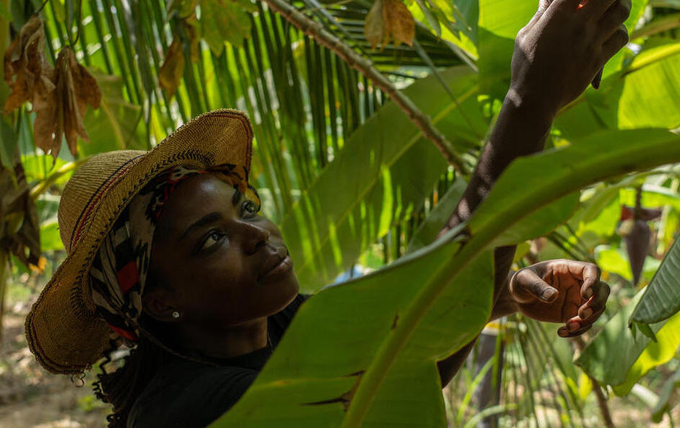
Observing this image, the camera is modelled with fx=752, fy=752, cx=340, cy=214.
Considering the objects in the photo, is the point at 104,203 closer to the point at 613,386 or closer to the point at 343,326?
the point at 343,326

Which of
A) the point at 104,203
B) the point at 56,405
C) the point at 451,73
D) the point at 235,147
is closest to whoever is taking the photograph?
the point at 104,203

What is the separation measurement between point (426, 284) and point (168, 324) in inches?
22.0

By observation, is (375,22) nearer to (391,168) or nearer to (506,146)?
(506,146)

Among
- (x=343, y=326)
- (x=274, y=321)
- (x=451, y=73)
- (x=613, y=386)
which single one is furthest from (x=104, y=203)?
(x=451, y=73)

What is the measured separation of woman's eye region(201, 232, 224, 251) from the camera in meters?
1.05

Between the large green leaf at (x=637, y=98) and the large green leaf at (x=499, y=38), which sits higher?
the large green leaf at (x=499, y=38)

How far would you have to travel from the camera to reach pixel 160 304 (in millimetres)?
1088

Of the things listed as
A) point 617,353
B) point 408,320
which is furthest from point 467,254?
point 617,353

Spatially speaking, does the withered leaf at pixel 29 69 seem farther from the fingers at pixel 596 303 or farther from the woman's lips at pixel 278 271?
the fingers at pixel 596 303

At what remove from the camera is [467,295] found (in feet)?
2.48

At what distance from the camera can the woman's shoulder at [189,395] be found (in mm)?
951

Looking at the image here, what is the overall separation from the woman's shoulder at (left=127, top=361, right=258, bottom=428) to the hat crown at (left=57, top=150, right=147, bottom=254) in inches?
9.6

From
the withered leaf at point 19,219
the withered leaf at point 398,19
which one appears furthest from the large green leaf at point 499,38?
the withered leaf at point 19,219

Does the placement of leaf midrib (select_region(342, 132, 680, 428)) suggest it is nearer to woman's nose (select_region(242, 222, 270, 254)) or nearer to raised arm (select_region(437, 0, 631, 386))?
raised arm (select_region(437, 0, 631, 386))
